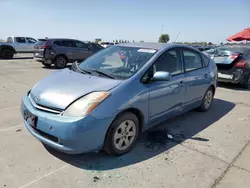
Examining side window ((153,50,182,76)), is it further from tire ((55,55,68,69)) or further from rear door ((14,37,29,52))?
rear door ((14,37,29,52))

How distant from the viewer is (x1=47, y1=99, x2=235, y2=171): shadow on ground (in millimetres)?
2959

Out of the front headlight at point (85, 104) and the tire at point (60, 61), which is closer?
the front headlight at point (85, 104)

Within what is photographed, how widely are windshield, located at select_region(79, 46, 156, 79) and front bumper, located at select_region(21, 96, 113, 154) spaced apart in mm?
873

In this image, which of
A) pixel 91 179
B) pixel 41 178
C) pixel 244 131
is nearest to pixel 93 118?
pixel 91 179

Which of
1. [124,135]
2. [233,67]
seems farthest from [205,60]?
[233,67]

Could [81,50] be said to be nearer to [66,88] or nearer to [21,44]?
[21,44]

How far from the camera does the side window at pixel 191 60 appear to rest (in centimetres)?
431

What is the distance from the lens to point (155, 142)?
359 cm

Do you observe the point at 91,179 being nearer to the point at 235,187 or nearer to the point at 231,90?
the point at 235,187

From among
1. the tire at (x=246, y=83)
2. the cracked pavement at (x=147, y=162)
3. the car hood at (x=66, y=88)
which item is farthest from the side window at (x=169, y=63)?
the tire at (x=246, y=83)

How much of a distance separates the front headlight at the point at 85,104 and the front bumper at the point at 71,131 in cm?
6

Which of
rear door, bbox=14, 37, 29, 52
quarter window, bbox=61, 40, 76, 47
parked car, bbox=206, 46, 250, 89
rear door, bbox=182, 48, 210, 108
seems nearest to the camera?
rear door, bbox=182, 48, 210, 108

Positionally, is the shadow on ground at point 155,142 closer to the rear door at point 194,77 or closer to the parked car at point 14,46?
the rear door at point 194,77

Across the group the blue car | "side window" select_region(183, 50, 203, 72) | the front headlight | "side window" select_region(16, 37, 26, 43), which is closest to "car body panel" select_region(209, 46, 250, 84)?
"side window" select_region(183, 50, 203, 72)
